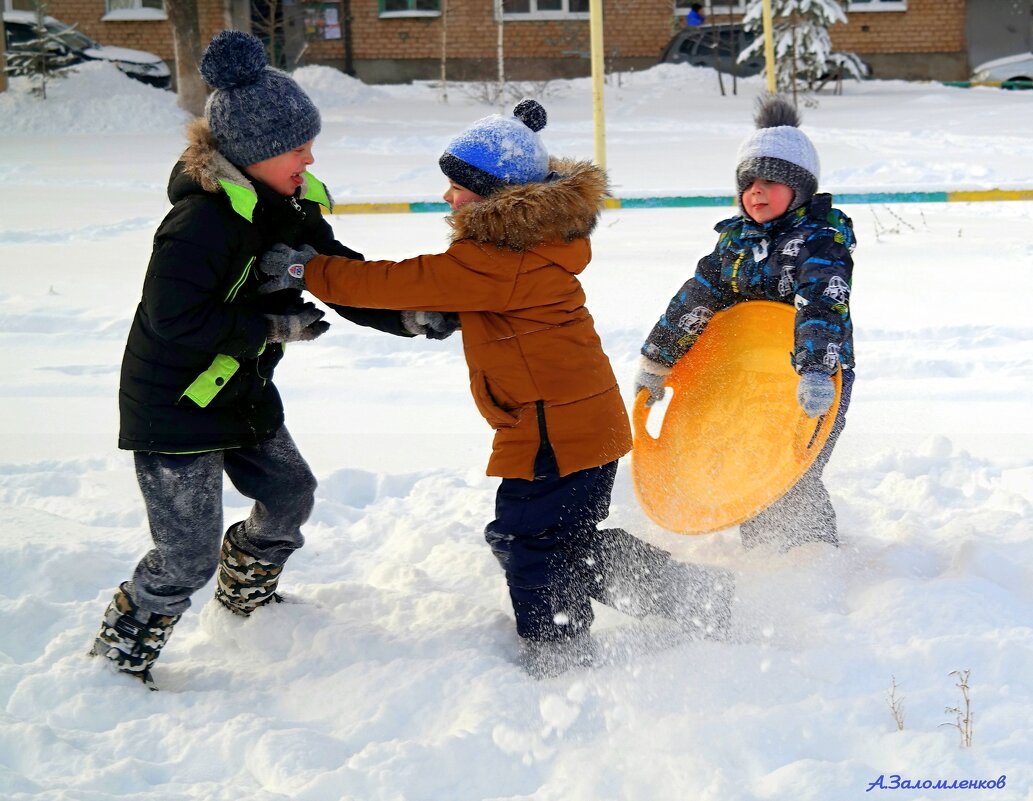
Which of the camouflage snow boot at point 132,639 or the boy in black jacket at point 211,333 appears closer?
the boy in black jacket at point 211,333

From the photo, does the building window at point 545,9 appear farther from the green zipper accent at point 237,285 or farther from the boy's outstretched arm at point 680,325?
the green zipper accent at point 237,285

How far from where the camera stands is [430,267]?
2770mm

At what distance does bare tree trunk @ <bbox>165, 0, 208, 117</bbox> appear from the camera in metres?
16.0

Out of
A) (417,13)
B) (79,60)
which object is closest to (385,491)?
(79,60)

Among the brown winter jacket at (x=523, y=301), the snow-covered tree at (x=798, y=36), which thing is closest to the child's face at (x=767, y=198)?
the brown winter jacket at (x=523, y=301)

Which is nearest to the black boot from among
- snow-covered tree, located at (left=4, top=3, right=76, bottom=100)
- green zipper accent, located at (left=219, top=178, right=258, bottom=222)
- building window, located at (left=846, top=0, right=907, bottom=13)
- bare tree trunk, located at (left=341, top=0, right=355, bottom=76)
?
green zipper accent, located at (left=219, top=178, right=258, bottom=222)

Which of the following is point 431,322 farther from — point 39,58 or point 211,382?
point 39,58

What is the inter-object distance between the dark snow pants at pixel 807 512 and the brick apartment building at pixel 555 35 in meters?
19.5

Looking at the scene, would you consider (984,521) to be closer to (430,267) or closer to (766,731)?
(766,731)

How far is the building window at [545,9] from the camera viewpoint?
22.2m

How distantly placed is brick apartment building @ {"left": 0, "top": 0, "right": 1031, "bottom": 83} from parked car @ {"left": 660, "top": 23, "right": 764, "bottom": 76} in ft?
3.20

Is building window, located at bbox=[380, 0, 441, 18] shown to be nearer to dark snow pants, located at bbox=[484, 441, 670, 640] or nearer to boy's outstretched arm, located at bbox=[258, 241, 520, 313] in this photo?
boy's outstretched arm, located at bbox=[258, 241, 520, 313]

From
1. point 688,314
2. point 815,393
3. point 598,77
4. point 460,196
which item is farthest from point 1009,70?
point 460,196

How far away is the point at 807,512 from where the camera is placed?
3.47 meters
